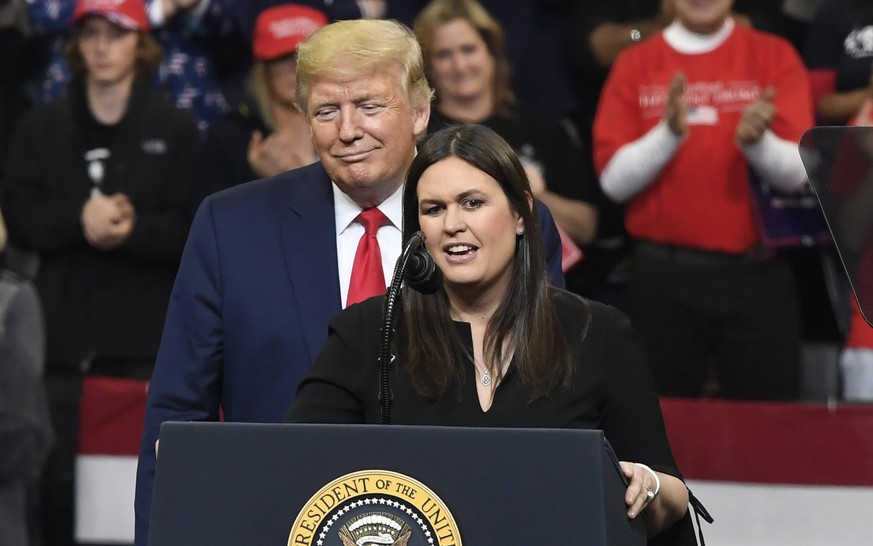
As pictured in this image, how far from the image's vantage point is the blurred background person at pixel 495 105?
19.1 ft

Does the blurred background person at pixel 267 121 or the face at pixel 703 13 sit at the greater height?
the face at pixel 703 13

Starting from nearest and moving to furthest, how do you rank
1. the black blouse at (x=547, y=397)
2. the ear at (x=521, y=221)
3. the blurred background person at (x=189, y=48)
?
1. the black blouse at (x=547, y=397)
2. the ear at (x=521, y=221)
3. the blurred background person at (x=189, y=48)

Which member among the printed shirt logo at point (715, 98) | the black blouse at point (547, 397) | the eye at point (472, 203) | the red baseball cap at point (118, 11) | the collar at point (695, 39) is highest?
the red baseball cap at point (118, 11)

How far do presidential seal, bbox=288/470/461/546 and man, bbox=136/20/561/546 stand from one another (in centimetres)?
114

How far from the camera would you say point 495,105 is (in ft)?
19.4

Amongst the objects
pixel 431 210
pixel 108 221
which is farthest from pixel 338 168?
pixel 108 221

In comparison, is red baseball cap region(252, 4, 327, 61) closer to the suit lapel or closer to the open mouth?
the suit lapel

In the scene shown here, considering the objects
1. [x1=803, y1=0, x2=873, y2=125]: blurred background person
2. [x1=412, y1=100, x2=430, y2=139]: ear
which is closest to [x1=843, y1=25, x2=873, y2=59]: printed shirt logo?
[x1=803, y1=0, x2=873, y2=125]: blurred background person

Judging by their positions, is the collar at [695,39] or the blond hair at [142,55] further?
the blond hair at [142,55]

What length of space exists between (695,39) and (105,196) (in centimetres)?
227

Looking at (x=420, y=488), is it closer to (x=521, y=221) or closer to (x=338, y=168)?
(x=521, y=221)

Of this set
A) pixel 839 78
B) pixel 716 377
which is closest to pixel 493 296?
pixel 716 377

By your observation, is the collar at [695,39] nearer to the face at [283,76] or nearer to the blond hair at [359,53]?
the face at [283,76]

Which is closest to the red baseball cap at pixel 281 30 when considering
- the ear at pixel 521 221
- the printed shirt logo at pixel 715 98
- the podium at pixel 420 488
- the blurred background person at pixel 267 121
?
the blurred background person at pixel 267 121
